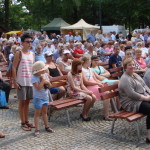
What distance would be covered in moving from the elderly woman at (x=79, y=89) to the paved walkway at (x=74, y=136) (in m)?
0.30

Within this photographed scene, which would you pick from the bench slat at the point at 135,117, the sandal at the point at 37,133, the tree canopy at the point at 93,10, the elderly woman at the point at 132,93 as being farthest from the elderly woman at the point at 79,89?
the tree canopy at the point at 93,10

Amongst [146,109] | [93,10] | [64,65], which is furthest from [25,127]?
[93,10]

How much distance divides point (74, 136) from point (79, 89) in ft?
4.53

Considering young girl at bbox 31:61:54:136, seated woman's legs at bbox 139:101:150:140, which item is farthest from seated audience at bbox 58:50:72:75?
seated woman's legs at bbox 139:101:150:140

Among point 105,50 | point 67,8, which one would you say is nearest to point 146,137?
point 105,50

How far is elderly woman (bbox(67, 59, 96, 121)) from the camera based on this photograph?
21.8 feet

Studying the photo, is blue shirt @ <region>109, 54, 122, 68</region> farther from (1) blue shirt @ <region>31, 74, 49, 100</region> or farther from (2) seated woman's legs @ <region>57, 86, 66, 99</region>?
(1) blue shirt @ <region>31, 74, 49, 100</region>

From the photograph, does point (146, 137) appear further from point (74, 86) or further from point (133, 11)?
point (133, 11)

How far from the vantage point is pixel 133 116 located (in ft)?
17.5

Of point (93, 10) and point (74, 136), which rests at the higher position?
point (93, 10)

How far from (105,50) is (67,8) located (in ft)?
89.0

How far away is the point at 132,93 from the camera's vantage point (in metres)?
5.58

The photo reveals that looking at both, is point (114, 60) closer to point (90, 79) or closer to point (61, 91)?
point (90, 79)

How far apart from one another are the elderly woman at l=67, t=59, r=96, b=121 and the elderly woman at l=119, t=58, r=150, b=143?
104cm
